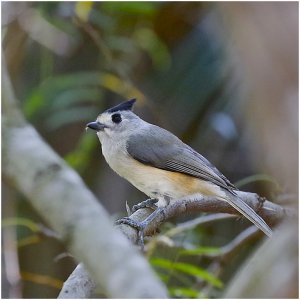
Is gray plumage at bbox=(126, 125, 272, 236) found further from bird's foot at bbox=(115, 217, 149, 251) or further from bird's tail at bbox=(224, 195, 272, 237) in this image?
bird's foot at bbox=(115, 217, 149, 251)

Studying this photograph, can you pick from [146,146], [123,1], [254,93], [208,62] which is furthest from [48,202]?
A: [208,62]

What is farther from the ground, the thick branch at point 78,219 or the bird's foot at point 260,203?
the thick branch at point 78,219

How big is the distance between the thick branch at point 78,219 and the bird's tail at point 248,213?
1454mm

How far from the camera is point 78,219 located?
85 cm

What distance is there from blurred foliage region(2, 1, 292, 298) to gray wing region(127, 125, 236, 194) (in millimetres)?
741

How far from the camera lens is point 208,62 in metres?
4.05

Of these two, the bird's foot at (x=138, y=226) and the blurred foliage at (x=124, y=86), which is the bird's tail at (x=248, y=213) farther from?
the blurred foliage at (x=124, y=86)

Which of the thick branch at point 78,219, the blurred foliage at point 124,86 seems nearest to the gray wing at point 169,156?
the blurred foliage at point 124,86

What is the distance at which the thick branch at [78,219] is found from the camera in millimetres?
799

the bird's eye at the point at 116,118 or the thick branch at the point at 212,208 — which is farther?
the bird's eye at the point at 116,118

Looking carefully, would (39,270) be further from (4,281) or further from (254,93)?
(254,93)

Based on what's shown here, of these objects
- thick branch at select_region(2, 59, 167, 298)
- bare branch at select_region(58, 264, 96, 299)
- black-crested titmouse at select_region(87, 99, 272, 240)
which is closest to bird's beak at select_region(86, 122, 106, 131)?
black-crested titmouse at select_region(87, 99, 272, 240)

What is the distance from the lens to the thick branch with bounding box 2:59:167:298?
31.4 inches

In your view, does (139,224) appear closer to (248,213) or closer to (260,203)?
(248,213)
